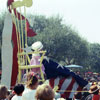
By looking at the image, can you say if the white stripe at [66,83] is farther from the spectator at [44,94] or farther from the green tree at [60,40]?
the green tree at [60,40]

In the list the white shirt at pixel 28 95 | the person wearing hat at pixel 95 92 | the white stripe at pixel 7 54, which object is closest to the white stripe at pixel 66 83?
the white stripe at pixel 7 54

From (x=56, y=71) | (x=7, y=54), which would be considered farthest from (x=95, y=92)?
(x=7, y=54)

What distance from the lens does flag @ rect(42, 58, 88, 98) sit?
1011 centimetres

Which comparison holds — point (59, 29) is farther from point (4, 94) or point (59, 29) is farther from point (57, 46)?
point (4, 94)

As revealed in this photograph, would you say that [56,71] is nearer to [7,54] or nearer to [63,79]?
[63,79]

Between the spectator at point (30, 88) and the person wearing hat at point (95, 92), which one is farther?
the person wearing hat at point (95, 92)

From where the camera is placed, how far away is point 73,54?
38.2 m

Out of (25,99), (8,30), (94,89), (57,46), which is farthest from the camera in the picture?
(57,46)

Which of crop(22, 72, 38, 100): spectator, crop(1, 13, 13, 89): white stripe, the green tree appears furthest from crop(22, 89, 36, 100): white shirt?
the green tree

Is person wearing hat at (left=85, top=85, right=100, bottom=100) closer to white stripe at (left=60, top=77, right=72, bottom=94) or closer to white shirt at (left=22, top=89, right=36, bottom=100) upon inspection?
white shirt at (left=22, top=89, right=36, bottom=100)

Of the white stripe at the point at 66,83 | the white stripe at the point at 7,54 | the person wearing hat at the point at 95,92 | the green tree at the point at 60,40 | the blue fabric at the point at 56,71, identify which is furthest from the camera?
the green tree at the point at 60,40

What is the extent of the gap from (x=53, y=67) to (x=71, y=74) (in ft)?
1.98

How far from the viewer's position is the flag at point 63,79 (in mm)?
10109

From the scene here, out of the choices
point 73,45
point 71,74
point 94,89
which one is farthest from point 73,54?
point 94,89
